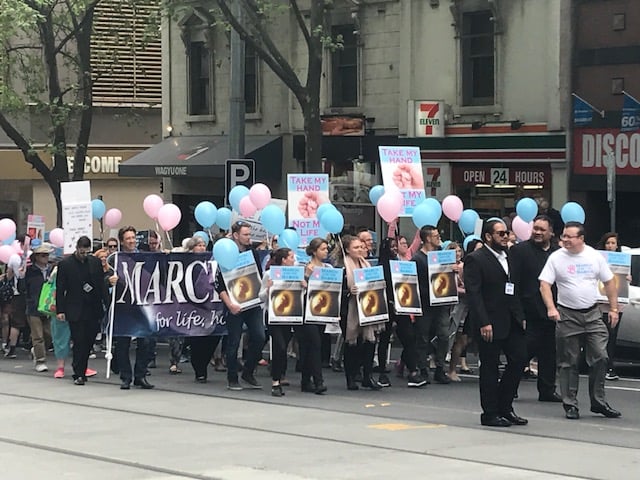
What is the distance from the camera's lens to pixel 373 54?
92.7 feet

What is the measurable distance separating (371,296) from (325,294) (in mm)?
547

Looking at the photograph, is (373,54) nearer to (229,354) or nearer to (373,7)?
(373,7)

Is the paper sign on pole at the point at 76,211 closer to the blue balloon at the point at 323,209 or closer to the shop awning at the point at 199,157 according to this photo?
the blue balloon at the point at 323,209

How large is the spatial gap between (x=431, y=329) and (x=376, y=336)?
970 mm

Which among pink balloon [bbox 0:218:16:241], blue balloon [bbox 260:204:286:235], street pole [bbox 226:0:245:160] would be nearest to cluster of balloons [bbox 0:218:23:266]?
pink balloon [bbox 0:218:16:241]

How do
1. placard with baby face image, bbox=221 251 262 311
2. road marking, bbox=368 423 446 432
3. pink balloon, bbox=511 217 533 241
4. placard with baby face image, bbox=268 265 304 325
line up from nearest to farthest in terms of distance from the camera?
road marking, bbox=368 423 446 432, placard with baby face image, bbox=268 265 304 325, placard with baby face image, bbox=221 251 262 311, pink balloon, bbox=511 217 533 241

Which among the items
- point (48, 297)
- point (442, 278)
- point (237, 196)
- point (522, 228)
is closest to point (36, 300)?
point (48, 297)

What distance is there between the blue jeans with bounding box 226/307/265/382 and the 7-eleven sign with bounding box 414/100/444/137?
1235 cm

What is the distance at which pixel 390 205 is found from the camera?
1600 centimetres

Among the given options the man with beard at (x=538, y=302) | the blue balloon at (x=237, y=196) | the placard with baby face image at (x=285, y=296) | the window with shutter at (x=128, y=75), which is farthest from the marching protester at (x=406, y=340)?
the window with shutter at (x=128, y=75)

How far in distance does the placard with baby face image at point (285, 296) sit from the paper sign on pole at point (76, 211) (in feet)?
10.2

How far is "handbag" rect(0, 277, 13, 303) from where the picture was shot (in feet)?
63.3

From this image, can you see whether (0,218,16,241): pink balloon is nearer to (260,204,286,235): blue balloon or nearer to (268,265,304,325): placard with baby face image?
(260,204,286,235): blue balloon

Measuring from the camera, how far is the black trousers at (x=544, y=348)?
1362 cm
